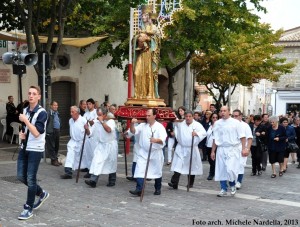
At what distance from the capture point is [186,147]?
33.9ft

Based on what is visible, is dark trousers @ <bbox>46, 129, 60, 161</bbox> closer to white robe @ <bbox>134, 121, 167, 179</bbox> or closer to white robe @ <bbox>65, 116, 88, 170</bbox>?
white robe @ <bbox>65, 116, 88, 170</bbox>

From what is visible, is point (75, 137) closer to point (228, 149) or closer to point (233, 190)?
point (228, 149)

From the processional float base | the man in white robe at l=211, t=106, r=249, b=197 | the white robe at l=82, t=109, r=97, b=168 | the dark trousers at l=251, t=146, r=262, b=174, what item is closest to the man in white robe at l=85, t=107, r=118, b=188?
the processional float base

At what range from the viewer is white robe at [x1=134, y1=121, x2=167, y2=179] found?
30.8ft

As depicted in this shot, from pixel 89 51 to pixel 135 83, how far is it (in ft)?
40.6

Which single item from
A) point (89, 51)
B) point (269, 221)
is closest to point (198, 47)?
point (89, 51)

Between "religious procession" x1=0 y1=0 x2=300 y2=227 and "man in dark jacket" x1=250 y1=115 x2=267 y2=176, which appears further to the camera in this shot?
"man in dark jacket" x1=250 y1=115 x2=267 y2=176

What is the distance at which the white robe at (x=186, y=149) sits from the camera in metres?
10.2

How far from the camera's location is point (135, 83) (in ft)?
35.1

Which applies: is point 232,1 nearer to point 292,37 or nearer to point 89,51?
point 89,51

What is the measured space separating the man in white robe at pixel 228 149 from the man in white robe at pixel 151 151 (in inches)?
44.0

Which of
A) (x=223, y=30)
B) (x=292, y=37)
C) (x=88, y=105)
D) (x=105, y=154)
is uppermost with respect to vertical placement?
(x=292, y=37)

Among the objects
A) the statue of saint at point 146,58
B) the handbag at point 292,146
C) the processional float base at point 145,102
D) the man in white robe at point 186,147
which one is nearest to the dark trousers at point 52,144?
the processional float base at point 145,102

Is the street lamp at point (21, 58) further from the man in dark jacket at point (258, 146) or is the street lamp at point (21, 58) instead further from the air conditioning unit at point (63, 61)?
the air conditioning unit at point (63, 61)
